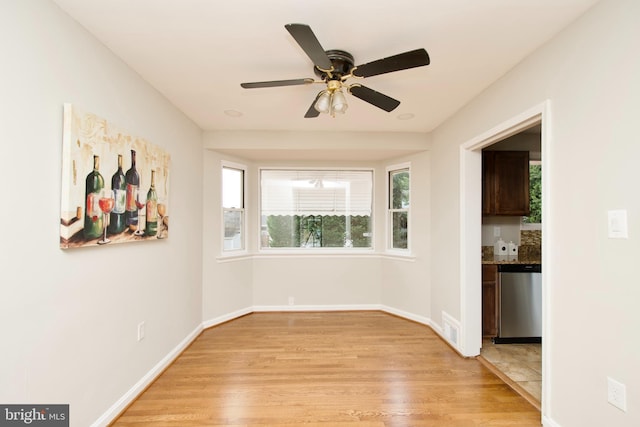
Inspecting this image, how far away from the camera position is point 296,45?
6.19ft

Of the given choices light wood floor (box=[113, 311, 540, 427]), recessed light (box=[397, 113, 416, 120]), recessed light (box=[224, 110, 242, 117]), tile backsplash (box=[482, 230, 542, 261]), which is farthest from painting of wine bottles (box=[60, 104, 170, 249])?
tile backsplash (box=[482, 230, 542, 261])

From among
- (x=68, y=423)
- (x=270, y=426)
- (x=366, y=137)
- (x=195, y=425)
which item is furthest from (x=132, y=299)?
(x=366, y=137)

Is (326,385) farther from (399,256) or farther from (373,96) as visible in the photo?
(373,96)

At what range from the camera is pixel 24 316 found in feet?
4.52

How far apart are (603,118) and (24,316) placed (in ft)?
10.2

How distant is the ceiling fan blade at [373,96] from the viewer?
1.97 metres

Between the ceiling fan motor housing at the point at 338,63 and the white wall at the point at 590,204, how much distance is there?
1.29 metres

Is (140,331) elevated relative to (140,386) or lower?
elevated

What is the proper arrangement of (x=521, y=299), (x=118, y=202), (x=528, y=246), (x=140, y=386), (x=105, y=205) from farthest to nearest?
1. (x=528, y=246)
2. (x=521, y=299)
3. (x=140, y=386)
4. (x=118, y=202)
5. (x=105, y=205)

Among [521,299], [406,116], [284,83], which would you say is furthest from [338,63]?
[521,299]

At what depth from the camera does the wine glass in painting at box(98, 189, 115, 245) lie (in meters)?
1.82

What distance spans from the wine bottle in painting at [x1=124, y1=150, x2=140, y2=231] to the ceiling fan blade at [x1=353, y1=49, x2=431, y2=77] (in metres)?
1.75

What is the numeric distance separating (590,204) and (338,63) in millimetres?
1722

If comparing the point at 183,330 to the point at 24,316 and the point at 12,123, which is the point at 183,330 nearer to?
the point at 24,316
